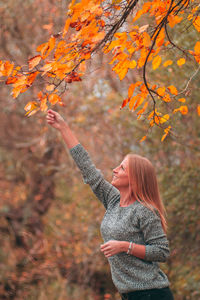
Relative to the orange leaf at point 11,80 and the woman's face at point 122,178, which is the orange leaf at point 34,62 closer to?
the orange leaf at point 11,80

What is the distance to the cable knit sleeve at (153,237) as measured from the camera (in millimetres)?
2309

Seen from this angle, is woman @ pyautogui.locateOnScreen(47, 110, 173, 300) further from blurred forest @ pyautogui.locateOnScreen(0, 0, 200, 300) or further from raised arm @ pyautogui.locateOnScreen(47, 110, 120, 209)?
blurred forest @ pyautogui.locateOnScreen(0, 0, 200, 300)

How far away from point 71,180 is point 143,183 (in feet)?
18.3

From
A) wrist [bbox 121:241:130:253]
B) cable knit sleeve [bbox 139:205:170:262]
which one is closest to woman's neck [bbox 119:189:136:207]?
cable knit sleeve [bbox 139:205:170:262]

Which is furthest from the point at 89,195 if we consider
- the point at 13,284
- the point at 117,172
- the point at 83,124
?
the point at 117,172

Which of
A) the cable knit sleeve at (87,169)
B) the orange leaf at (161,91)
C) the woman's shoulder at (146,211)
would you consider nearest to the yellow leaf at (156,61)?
the orange leaf at (161,91)

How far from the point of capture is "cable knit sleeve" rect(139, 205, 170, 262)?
231cm

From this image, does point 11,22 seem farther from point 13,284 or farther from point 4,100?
point 13,284

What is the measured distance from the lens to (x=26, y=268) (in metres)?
8.49

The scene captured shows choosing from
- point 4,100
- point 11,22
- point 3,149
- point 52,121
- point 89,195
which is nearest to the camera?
point 52,121

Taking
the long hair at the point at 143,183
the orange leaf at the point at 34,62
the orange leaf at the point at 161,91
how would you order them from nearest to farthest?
the orange leaf at the point at 34,62 → the long hair at the point at 143,183 → the orange leaf at the point at 161,91

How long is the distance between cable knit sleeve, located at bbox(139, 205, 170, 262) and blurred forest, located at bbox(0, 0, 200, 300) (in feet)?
4.69

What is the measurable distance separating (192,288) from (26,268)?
457 cm

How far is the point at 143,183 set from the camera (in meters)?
2.53
